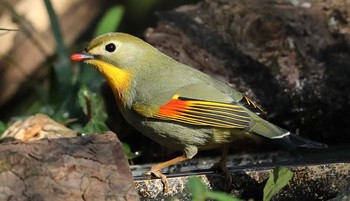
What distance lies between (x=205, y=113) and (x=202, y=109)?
0.03 m

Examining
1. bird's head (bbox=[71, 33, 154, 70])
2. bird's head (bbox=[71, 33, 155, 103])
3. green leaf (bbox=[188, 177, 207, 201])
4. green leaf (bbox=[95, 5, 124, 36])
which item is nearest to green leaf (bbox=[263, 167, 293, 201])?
green leaf (bbox=[188, 177, 207, 201])

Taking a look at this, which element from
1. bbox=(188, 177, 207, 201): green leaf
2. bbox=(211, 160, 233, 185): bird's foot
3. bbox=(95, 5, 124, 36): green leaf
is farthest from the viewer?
bbox=(95, 5, 124, 36): green leaf

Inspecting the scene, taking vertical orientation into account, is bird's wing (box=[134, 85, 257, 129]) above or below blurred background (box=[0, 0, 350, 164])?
above

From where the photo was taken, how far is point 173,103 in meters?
5.57

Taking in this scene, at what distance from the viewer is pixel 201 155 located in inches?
280

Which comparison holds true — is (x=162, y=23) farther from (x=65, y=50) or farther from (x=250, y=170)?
(x=250, y=170)

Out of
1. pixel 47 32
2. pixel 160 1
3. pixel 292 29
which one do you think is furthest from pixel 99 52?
pixel 160 1

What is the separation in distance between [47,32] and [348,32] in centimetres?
348

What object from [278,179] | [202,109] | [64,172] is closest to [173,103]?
[202,109]

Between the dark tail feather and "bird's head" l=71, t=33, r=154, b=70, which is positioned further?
"bird's head" l=71, t=33, r=154, b=70

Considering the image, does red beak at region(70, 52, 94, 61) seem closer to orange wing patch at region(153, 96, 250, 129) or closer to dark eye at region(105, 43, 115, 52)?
dark eye at region(105, 43, 115, 52)

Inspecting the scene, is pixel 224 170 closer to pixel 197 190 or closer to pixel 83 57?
pixel 83 57

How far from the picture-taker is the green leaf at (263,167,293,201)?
479 cm

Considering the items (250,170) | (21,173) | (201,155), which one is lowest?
(201,155)
